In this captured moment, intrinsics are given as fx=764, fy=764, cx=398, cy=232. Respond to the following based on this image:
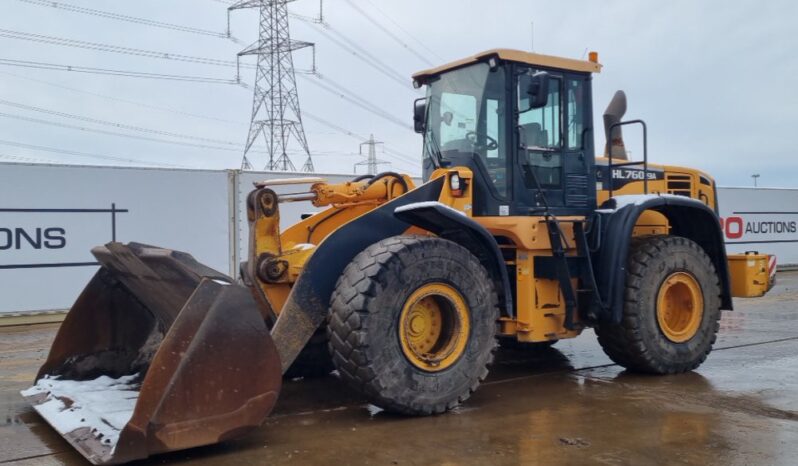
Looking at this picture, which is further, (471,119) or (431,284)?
(471,119)

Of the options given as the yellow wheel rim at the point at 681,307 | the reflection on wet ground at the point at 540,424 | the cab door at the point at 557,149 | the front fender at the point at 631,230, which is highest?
the cab door at the point at 557,149

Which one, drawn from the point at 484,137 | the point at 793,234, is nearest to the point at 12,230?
the point at 484,137

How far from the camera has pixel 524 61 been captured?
20.4 feet

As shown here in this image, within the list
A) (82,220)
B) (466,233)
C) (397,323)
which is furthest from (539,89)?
(82,220)

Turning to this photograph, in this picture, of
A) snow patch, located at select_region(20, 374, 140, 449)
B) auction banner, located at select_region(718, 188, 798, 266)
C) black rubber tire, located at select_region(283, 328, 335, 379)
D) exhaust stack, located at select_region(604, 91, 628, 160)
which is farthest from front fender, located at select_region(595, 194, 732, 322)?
auction banner, located at select_region(718, 188, 798, 266)

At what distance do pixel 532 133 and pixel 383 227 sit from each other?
5.38 ft

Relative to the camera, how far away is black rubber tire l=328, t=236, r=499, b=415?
486cm

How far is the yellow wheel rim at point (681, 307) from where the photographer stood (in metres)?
6.70

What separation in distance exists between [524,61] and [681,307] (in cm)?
267

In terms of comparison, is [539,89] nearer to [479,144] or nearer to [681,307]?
[479,144]

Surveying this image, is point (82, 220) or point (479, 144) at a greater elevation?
point (479, 144)

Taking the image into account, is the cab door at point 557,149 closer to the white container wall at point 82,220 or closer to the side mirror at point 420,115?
the side mirror at point 420,115

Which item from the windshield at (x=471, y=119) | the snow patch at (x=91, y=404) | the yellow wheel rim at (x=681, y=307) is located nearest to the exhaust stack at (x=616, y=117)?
the yellow wheel rim at (x=681, y=307)

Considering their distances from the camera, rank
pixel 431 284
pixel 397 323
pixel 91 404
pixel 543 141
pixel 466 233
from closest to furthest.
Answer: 1. pixel 91 404
2. pixel 397 323
3. pixel 431 284
4. pixel 466 233
5. pixel 543 141
